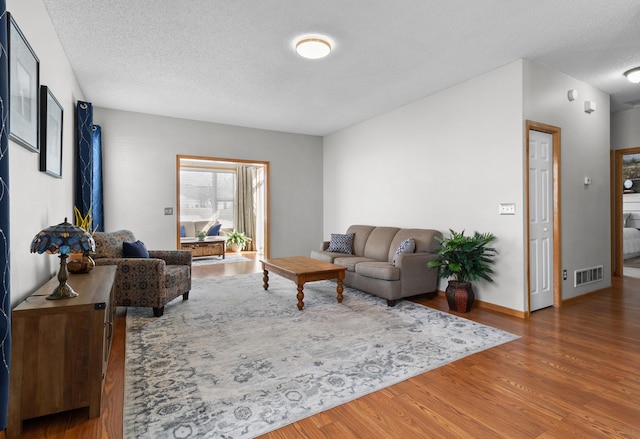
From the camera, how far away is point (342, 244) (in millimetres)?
5414

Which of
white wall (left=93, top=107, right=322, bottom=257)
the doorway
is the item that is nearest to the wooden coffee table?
white wall (left=93, top=107, right=322, bottom=257)

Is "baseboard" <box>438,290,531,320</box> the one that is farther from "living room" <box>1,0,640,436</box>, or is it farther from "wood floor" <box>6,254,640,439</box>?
"wood floor" <box>6,254,640,439</box>

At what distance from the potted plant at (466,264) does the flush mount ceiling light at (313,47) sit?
8.07 feet

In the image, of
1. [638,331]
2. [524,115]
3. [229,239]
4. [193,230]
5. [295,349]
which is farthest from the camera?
[229,239]

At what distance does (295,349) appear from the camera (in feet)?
8.92

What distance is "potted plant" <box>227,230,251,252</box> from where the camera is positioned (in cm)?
935

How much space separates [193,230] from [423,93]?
6.71 m

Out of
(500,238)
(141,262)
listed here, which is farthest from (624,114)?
(141,262)

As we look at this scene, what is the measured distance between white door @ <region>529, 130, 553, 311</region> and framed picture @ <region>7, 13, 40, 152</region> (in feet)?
14.7

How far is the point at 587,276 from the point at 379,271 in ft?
9.36

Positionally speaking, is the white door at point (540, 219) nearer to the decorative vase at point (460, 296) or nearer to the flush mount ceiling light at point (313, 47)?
the decorative vase at point (460, 296)

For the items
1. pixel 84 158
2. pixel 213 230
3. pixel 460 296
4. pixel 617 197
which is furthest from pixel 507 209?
pixel 213 230

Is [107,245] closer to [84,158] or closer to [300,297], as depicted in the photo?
[84,158]

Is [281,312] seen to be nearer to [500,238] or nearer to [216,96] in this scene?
[500,238]
